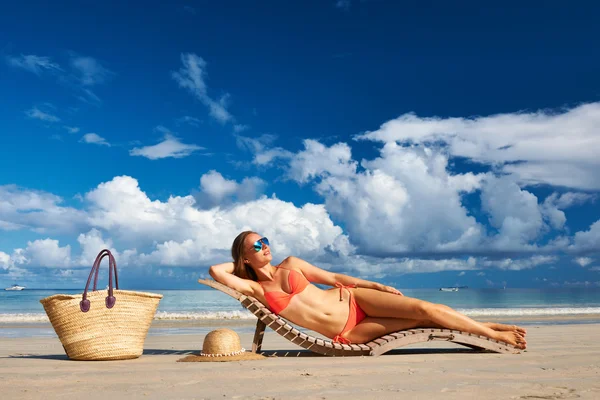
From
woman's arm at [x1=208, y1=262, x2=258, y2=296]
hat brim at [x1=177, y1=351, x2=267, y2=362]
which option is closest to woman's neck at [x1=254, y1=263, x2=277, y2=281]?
woman's arm at [x1=208, y1=262, x2=258, y2=296]

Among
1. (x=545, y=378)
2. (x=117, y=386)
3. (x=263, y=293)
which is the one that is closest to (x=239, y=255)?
(x=263, y=293)

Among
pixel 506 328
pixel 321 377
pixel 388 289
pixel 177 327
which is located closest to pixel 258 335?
pixel 388 289

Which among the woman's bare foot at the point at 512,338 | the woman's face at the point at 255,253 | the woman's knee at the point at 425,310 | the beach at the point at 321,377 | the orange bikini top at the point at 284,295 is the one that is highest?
the woman's face at the point at 255,253

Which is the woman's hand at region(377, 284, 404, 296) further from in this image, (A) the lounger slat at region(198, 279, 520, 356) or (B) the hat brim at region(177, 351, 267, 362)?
(B) the hat brim at region(177, 351, 267, 362)

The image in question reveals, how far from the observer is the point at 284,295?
578 centimetres

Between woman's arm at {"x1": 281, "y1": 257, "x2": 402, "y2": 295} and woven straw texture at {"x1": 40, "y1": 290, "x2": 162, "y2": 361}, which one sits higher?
woman's arm at {"x1": 281, "y1": 257, "x2": 402, "y2": 295}

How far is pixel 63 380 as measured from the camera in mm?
4297

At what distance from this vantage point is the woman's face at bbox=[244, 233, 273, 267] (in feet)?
19.1

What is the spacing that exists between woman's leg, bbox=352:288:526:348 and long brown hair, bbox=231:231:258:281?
51.2 inches

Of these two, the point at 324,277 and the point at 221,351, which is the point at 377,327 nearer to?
the point at 324,277

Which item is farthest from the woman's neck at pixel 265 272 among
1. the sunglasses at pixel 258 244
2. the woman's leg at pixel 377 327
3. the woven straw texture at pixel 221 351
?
the woman's leg at pixel 377 327

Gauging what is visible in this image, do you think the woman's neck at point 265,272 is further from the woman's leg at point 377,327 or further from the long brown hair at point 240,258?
the woman's leg at point 377,327

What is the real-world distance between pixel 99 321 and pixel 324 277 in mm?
2353

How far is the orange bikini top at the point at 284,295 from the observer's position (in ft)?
18.9
